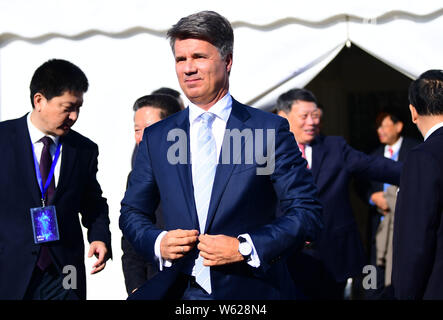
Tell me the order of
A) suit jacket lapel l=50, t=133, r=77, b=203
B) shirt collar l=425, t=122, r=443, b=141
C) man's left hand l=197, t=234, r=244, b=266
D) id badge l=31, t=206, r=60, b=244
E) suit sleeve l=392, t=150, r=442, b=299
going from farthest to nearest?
suit jacket lapel l=50, t=133, r=77, b=203
id badge l=31, t=206, r=60, b=244
shirt collar l=425, t=122, r=443, b=141
suit sleeve l=392, t=150, r=442, b=299
man's left hand l=197, t=234, r=244, b=266

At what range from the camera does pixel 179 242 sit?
7.62 feet

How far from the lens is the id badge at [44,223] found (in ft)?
11.2

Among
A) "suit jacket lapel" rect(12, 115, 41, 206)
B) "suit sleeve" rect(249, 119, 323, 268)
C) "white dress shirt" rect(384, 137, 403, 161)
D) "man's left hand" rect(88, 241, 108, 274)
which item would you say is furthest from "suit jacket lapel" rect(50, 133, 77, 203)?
"white dress shirt" rect(384, 137, 403, 161)

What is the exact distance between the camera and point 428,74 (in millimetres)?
3182

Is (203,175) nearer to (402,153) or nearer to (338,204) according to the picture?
(338,204)

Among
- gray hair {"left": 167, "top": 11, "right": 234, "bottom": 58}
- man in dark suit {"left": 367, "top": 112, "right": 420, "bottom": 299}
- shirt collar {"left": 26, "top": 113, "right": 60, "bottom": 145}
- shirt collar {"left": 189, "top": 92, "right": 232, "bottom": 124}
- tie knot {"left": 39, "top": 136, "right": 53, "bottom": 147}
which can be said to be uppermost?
gray hair {"left": 167, "top": 11, "right": 234, "bottom": 58}

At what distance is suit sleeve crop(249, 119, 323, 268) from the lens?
2.36 metres

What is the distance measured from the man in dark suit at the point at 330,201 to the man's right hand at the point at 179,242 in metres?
2.42

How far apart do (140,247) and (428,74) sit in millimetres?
1531

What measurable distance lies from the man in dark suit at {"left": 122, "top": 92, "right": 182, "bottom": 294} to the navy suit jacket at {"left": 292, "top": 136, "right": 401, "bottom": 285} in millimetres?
1293

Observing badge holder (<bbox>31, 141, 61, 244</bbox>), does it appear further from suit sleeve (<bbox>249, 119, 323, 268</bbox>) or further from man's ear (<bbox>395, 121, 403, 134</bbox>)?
man's ear (<bbox>395, 121, 403, 134</bbox>)

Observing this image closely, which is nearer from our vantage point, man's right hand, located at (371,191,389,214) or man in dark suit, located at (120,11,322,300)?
man in dark suit, located at (120,11,322,300)
